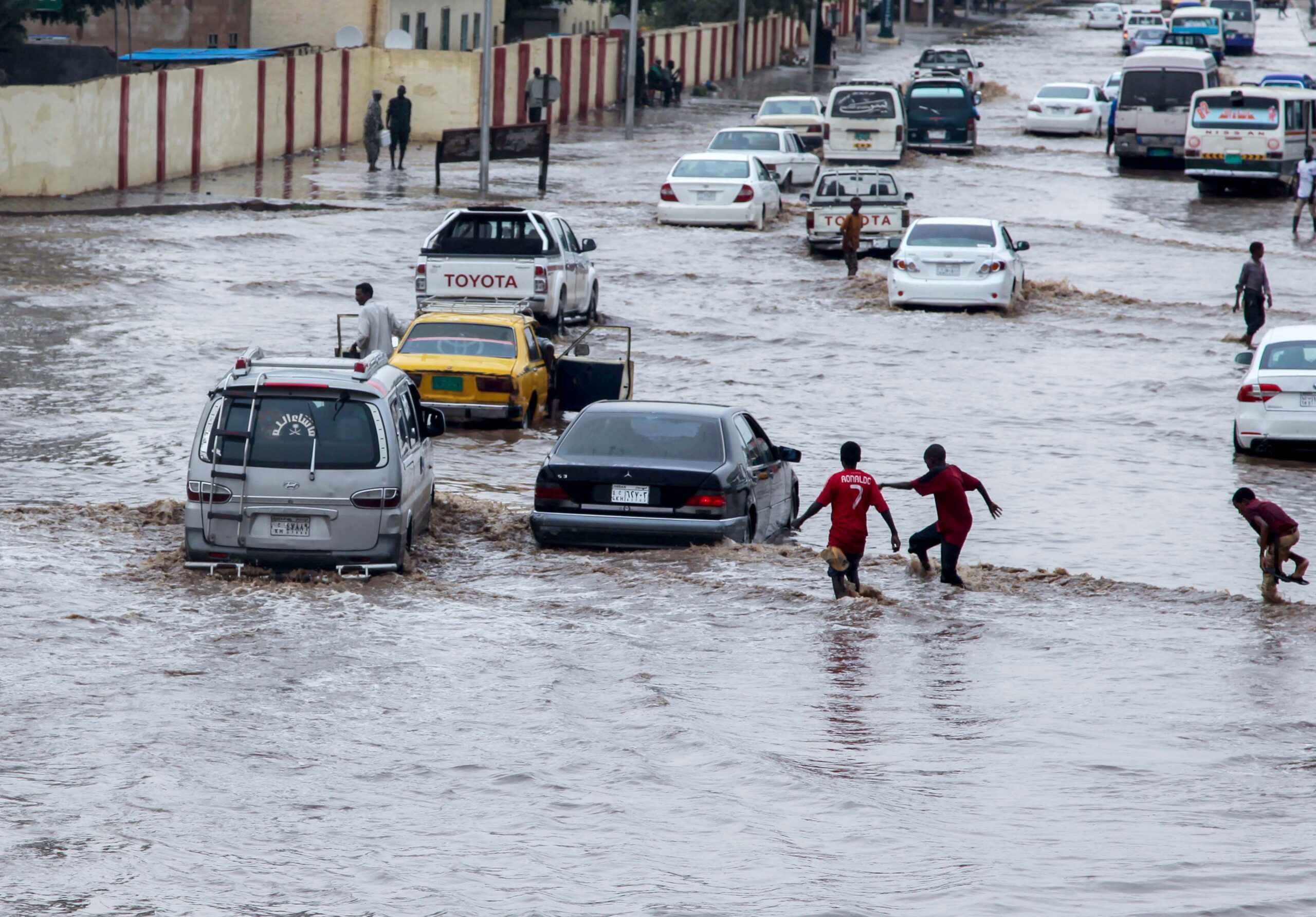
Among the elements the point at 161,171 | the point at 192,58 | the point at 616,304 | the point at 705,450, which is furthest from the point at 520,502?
the point at 192,58

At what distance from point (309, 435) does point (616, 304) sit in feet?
55.5

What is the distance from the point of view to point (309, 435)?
14109mm

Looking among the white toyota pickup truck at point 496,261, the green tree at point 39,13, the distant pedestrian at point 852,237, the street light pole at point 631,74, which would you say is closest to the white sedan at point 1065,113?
the street light pole at point 631,74

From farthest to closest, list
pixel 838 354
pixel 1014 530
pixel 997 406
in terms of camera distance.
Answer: pixel 838 354
pixel 997 406
pixel 1014 530

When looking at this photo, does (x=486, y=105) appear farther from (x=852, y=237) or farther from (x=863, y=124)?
(x=852, y=237)

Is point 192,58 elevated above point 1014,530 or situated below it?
above

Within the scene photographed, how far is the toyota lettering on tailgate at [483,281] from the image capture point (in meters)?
25.6

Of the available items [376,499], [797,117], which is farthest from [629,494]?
[797,117]

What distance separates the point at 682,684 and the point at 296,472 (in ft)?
11.1

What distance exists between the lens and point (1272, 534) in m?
14.3

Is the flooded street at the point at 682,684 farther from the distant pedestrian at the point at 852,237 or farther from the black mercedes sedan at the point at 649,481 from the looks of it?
the distant pedestrian at the point at 852,237

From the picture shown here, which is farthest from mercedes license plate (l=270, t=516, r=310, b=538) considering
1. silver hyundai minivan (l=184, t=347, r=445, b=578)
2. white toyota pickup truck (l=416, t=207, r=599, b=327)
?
white toyota pickup truck (l=416, t=207, r=599, b=327)

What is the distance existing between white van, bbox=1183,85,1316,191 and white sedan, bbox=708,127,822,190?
26.7 ft

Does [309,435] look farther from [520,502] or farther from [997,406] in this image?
[997,406]
